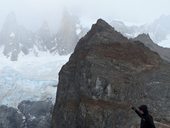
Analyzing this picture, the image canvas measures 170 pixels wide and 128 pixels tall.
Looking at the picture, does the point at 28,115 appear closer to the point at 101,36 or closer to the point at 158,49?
the point at 158,49

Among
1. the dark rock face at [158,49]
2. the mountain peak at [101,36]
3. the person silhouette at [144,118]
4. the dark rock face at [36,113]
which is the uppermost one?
the dark rock face at [158,49]

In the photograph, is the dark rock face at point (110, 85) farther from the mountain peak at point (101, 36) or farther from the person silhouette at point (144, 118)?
the person silhouette at point (144, 118)

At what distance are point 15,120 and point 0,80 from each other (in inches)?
572

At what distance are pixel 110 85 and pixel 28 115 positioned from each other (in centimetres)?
11853

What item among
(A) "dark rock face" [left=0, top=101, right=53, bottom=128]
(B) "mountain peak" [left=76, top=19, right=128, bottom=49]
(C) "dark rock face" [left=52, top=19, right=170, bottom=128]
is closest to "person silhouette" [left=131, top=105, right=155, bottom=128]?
(C) "dark rock face" [left=52, top=19, right=170, bottom=128]

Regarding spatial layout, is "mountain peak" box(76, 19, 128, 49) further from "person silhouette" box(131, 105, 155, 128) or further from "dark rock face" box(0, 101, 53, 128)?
"dark rock face" box(0, 101, 53, 128)

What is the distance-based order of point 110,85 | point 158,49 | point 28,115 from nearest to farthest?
point 110,85, point 158,49, point 28,115

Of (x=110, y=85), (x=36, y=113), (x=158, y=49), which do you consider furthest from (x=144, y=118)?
(x=36, y=113)

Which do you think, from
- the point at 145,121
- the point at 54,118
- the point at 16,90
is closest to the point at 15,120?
the point at 16,90

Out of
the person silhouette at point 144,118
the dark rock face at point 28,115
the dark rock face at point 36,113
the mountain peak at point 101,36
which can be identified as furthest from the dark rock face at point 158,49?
the dark rock face at point 36,113

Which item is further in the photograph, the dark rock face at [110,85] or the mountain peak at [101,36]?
the mountain peak at [101,36]

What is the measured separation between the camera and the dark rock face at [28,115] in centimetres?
15850

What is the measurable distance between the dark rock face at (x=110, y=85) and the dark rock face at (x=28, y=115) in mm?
94024

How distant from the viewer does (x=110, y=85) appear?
5497 cm
